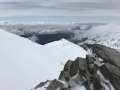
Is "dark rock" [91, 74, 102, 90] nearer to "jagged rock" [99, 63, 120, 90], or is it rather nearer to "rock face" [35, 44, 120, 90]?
"rock face" [35, 44, 120, 90]

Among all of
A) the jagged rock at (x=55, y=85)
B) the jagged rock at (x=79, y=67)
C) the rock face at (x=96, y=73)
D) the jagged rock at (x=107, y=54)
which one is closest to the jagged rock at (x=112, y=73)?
the rock face at (x=96, y=73)

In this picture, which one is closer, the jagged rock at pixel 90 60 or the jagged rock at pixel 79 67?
the jagged rock at pixel 79 67

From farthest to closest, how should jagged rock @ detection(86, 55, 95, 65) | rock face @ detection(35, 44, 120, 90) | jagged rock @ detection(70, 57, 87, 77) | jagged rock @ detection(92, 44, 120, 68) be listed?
1. jagged rock @ detection(86, 55, 95, 65)
2. jagged rock @ detection(70, 57, 87, 77)
3. jagged rock @ detection(92, 44, 120, 68)
4. rock face @ detection(35, 44, 120, 90)

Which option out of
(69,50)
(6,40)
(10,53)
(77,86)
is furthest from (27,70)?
(69,50)

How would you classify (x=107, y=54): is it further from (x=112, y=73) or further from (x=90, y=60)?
(x=112, y=73)

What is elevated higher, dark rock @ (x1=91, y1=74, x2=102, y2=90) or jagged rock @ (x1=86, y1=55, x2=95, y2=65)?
jagged rock @ (x1=86, y1=55, x2=95, y2=65)

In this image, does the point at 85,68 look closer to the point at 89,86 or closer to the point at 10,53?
the point at 89,86

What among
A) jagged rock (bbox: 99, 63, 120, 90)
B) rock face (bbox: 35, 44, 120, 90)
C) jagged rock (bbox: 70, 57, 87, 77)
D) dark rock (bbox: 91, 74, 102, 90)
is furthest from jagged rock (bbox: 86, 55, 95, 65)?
jagged rock (bbox: 99, 63, 120, 90)

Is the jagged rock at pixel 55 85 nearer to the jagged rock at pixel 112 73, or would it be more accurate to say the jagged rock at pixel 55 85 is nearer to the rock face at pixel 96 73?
the rock face at pixel 96 73
